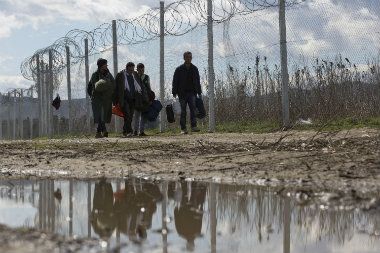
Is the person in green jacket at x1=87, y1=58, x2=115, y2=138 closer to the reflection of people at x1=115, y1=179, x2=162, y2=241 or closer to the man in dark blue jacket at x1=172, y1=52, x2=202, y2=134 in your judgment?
the man in dark blue jacket at x1=172, y1=52, x2=202, y2=134

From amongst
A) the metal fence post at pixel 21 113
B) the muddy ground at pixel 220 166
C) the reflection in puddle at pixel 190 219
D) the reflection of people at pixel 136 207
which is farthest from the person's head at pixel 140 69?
the metal fence post at pixel 21 113

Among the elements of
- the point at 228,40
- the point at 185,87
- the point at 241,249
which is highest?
the point at 228,40

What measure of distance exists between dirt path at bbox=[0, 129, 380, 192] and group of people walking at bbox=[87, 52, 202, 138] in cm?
394

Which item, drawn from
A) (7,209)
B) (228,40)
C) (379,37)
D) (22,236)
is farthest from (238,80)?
(22,236)

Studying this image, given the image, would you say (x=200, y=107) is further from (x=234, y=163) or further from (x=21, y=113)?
(x=21, y=113)

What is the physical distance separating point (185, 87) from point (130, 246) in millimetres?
9681

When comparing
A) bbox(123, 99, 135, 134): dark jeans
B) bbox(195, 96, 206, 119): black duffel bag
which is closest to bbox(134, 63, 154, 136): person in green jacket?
bbox(123, 99, 135, 134): dark jeans

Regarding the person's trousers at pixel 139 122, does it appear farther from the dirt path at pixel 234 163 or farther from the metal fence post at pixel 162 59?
the dirt path at pixel 234 163

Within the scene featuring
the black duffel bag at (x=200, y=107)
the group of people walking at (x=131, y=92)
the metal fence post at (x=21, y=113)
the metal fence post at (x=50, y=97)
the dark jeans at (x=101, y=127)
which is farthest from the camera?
the metal fence post at (x=21, y=113)

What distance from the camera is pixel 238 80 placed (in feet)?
46.9

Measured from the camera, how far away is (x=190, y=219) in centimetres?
348

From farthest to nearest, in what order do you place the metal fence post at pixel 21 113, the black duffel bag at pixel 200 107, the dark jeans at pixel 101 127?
1. the metal fence post at pixel 21 113
2. the dark jeans at pixel 101 127
3. the black duffel bag at pixel 200 107

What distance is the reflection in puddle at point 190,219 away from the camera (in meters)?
2.82

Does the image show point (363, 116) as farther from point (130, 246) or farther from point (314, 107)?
point (130, 246)
